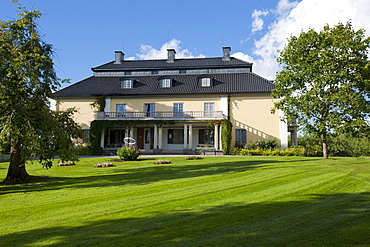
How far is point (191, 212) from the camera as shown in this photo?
6.38 metres

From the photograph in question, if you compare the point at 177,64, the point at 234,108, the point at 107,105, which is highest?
the point at 177,64

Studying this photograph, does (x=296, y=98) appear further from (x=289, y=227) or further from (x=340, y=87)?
(x=289, y=227)

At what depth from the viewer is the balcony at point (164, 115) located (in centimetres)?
2970

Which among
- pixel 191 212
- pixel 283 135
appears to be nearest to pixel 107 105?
pixel 283 135

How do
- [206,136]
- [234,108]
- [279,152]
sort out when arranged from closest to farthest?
1. [279,152]
2. [234,108]
3. [206,136]

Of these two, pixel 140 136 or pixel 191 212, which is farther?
pixel 140 136

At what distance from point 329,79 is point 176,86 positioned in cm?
1821

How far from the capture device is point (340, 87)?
18.0 meters

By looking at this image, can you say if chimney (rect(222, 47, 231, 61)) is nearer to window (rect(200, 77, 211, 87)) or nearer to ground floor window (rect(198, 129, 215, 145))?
window (rect(200, 77, 211, 87))

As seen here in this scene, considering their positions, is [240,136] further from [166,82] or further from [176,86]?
[166,82]

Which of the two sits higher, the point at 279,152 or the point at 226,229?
the point at 279,152

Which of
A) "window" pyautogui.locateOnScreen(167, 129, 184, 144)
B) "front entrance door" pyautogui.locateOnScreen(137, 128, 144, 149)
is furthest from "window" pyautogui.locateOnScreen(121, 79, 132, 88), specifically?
"window" pyautogui.locateOnScreen(167, 129, 184, 144)

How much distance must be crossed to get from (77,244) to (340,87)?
18464mm

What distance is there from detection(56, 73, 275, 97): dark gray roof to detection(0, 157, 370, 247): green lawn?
2114 centimetres
